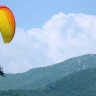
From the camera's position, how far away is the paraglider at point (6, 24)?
3195cm

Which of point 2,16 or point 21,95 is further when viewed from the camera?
point 21,95

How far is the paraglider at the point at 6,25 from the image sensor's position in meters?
32.0

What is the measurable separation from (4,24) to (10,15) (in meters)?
1.12

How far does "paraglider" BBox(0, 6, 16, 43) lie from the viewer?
32.0 meters

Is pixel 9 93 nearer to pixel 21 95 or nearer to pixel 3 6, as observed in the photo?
pixel 21 95

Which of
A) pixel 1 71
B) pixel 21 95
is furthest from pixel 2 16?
pixel 21 95

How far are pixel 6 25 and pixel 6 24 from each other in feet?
0.32

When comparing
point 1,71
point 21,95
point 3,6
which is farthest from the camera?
point 21,95

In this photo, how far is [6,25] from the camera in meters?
32.1

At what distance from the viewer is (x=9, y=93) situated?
19575 centimetres

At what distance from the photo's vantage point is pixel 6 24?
105 feet

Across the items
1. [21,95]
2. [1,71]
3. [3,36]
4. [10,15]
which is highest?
[21,95]

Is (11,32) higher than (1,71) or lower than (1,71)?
higher

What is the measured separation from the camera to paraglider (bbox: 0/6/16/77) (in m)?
32.0
